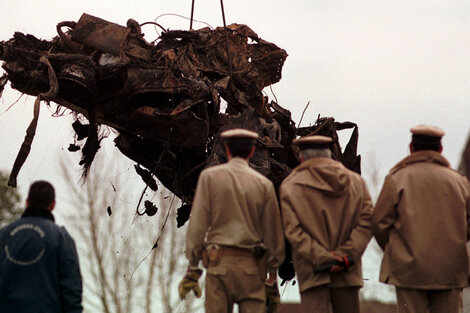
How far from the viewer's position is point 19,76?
11.6 metres

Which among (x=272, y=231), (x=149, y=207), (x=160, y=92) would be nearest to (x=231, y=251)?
(x=272, y=231)

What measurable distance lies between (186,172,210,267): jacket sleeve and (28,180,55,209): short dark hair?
3.98 ft

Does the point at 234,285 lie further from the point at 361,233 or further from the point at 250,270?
the point at 361,233

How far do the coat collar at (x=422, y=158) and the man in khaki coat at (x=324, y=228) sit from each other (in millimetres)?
588

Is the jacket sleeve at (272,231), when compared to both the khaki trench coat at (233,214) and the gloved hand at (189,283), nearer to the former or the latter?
the khaki trench coat at (233,214)

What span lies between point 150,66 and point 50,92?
1.45 metres

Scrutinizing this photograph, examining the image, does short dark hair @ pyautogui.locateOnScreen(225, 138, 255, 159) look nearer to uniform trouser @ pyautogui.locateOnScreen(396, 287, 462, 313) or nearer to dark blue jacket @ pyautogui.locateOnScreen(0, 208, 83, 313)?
dark blue jacket @ pyautogui.locateOnScreen(0, 208, 83, 313)

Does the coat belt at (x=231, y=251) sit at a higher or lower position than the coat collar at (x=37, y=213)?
lower

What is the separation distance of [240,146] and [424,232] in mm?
1821

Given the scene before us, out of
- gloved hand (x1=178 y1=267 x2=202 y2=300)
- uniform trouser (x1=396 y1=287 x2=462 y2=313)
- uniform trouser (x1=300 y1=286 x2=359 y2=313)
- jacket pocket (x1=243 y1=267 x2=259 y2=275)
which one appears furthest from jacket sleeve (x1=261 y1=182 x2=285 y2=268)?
uniform trouser (x1=396 y1=287 x2=462 y2=313)

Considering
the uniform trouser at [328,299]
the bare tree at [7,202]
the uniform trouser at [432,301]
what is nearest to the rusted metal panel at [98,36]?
the uniform trouser at [328,299]

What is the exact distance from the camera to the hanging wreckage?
11617mm

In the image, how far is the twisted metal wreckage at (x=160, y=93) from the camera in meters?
11.6

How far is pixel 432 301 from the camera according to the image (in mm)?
8500
